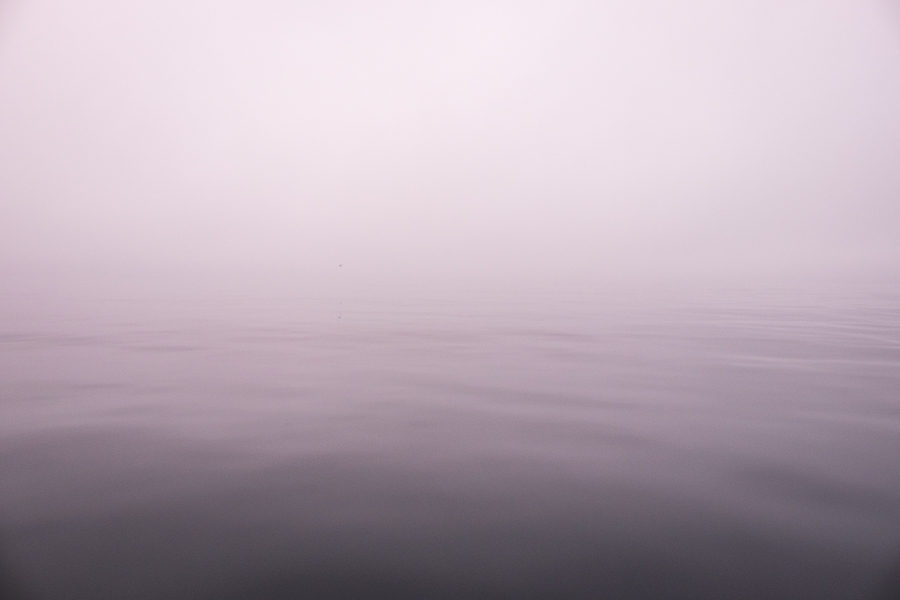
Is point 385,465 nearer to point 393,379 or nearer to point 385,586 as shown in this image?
point 385,586

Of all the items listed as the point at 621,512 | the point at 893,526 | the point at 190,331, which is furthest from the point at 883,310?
the point at 190,331

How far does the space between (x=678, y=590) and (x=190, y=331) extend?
10177mm

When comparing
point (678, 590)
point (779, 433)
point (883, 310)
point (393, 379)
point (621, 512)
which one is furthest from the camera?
point (883, 310)

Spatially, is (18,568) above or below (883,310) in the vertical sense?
below

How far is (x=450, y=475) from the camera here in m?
3.45

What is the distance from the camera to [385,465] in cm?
360

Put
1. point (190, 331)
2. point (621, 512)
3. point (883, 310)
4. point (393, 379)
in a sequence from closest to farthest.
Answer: point (621, 512) → point (393, 379) → point (190, 331) → point (883, 310)

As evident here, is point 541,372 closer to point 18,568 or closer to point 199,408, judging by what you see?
point 199,408

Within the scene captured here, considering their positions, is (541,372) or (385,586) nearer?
(385,586)

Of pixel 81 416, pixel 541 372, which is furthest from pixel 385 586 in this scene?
pixel 541 372

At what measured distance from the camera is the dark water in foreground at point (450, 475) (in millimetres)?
2346

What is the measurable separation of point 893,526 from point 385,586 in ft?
9.22

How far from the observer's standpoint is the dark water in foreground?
2346 mm

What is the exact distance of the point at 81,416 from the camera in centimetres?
462
